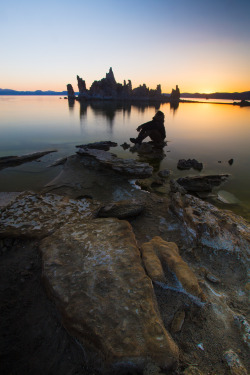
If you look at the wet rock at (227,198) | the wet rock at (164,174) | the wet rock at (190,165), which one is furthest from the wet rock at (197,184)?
the wet rock at (190,165)

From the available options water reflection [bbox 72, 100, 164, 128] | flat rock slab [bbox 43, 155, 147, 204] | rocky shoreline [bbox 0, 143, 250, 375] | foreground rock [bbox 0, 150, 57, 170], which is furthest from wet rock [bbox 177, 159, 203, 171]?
water reflection [bbox 72, 100, 164, 128]

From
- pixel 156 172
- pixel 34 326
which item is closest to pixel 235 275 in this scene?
pixel 34 326

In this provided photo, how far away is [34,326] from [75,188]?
6.60m

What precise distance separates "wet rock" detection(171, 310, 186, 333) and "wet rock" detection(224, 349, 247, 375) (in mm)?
636

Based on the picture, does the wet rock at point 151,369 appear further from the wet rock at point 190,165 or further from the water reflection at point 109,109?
the water reflection at point 109,109

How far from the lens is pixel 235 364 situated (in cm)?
231

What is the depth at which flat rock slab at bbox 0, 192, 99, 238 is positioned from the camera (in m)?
4.85

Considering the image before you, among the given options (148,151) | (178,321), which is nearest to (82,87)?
(148,151)

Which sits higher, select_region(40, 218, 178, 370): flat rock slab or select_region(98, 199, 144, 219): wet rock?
select_region(40, 218, 178, 370): flat rock slab

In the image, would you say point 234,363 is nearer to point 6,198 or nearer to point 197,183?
point 6,198

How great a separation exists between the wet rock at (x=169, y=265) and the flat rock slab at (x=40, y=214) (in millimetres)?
2505

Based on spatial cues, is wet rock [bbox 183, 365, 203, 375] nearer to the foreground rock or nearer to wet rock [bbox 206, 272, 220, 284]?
wet rock [bbox 206, 272, 220, 284]

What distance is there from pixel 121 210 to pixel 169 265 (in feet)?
9.07

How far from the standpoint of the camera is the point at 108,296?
9.25 feet
